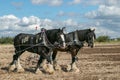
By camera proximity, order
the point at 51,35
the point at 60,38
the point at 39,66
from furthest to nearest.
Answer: the point at 39,66 < the point at 51,35 < the point at 60,38

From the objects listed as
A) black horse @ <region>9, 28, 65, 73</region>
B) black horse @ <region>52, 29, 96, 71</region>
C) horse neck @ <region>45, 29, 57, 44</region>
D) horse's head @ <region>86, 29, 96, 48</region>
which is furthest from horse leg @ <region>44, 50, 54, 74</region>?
horse's head @ <region>86, 29, 96, 48</region>

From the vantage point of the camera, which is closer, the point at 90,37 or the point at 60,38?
the point at 60,38

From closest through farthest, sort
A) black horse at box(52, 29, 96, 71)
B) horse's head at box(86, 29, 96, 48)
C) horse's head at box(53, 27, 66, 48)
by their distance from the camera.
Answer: horse's head at box(53, 27, 66, 48), horse's head at box(86, 29, 96, 48), black horse at box(52, 29, 96, 71)

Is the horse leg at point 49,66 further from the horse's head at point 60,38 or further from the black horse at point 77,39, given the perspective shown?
the black horse at point 77,39

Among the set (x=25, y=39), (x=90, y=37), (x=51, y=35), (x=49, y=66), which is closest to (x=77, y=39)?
(x=90, y=37)

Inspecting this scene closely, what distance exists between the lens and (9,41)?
274 ft

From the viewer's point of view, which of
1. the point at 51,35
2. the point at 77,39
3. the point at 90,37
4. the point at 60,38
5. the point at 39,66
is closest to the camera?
the point at 60,38

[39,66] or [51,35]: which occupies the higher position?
[51,35]

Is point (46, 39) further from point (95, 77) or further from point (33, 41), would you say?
point (95, 77)

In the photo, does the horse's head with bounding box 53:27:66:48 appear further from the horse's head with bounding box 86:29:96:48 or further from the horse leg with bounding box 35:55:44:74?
the horse's head with bounding box 86:29:96:48

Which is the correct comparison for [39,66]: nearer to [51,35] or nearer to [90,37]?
[51,35]

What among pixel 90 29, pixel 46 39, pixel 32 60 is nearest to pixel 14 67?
pixel 46 39

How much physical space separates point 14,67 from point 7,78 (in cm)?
238

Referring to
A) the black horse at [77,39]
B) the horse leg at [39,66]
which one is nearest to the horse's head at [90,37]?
the black horse at [77,39]
